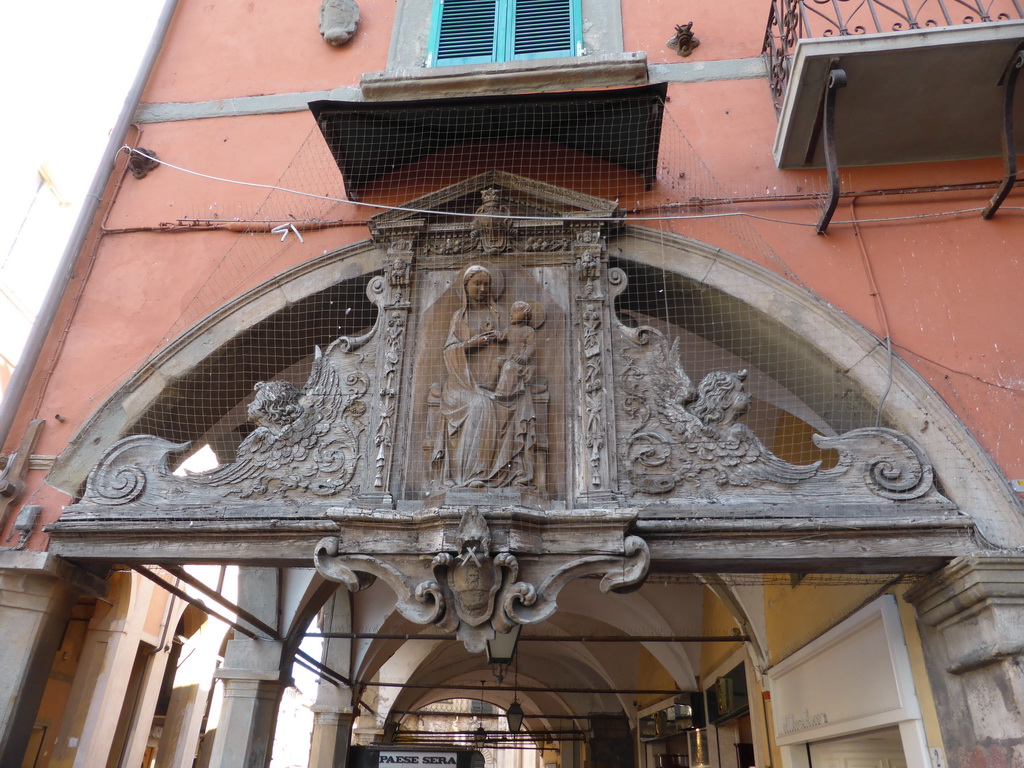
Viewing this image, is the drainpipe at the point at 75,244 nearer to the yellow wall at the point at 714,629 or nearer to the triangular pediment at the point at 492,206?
the triangular pediment at the point at 492,206

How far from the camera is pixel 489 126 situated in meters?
5.19

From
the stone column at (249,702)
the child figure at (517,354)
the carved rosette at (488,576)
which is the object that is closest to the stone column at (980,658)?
the carved rosette at (488,576)

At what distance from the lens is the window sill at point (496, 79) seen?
17.5 feet

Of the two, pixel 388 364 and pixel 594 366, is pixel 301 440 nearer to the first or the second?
pixel 388 364

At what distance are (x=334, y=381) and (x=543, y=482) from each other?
1466 millimetres

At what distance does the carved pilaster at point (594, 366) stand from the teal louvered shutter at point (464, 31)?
203cm

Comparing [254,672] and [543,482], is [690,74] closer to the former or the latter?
Result: [543,482]

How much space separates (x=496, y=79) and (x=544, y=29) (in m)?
0.92

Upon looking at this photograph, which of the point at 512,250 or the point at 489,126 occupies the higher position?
the point at 489,126

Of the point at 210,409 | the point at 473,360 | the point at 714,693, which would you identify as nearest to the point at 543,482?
the point at 473,360

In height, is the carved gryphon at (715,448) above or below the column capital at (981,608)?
above

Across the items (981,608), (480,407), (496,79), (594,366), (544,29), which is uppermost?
(544,29)

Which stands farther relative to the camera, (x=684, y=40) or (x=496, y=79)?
(x=684, y=40)

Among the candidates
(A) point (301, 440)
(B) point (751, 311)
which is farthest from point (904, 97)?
(A) point (301, 440)
